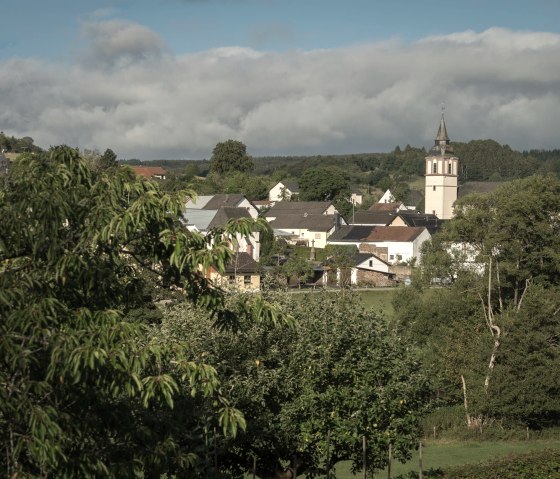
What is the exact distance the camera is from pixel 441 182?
132m

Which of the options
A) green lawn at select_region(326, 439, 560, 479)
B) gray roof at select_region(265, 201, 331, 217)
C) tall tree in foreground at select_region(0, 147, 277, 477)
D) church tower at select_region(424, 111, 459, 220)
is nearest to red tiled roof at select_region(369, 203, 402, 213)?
church tower at select_region(424, 111, 459, 220)

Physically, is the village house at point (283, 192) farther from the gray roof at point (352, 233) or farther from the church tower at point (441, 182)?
the gray roof at point (352, 233)

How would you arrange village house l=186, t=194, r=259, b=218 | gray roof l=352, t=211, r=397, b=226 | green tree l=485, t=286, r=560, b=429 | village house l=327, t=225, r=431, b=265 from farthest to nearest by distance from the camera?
gray roof l=352, t=211, r=397, b=226 < village house l=186, t=194, r=259, b=218 < village house l=327, t=225, r=431, b=265 < green tree l=485, t=286, r=560, b=429

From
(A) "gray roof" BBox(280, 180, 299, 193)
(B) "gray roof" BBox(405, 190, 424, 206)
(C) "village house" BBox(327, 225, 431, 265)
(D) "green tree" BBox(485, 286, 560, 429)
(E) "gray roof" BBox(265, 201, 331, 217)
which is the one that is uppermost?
(A) "gray roof" BBox(280, 180, 299, 193)

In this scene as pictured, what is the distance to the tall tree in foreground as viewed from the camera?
739 centimetres

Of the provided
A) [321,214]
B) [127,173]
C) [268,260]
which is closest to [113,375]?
[127,173]

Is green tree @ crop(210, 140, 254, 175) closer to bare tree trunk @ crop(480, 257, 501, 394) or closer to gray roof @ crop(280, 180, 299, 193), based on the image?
gray roof @ crop(280, 180, 299, 193)

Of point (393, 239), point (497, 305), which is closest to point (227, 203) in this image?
point (393, 239)

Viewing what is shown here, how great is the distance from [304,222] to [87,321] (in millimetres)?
98146

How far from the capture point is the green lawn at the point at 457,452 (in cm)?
Result: 2808

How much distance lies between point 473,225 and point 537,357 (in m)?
7.20

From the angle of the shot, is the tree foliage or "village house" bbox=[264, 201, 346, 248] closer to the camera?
the tree foliage

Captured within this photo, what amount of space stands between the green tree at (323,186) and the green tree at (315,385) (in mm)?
114261

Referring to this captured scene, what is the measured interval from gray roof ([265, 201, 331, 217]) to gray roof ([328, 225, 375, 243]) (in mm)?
9042
